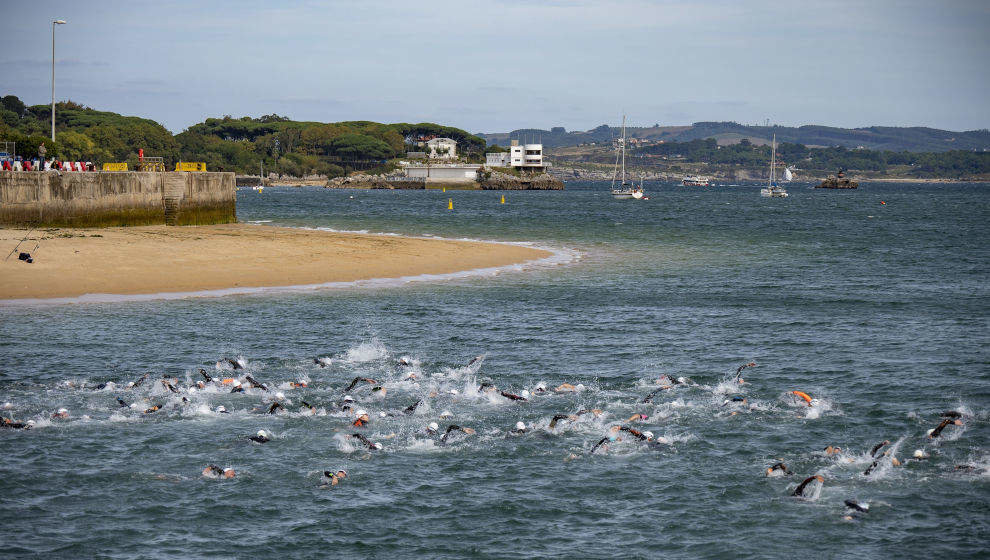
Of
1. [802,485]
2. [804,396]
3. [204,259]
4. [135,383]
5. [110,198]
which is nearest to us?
[802,485]

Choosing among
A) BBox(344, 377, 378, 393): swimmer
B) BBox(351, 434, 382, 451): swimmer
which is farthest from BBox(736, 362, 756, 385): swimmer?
BBox(351, 434, 382, 451): swimmer

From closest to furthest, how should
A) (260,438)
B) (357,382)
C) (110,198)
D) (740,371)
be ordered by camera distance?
(260,438) → (357,382) → (740,371) → (110,198)

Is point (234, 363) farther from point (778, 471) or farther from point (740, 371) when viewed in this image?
point (778, 471)

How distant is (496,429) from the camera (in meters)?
19.2

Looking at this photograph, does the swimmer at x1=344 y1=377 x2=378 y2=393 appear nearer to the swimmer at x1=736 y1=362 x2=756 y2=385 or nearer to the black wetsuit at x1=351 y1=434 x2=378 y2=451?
the black wetsuit at x1=351 y1=434 x2=378 y2=451

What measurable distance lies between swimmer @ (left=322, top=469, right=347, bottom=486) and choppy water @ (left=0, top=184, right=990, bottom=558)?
0.76 feet

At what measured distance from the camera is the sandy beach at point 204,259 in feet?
124

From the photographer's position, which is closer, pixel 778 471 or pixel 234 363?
pixel 778 471

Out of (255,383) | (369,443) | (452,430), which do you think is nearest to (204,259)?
(255,383)

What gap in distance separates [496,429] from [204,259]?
1169 inches

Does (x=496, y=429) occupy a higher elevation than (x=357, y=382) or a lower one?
lower

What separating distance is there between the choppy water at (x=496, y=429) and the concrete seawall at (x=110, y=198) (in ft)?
→ 74.9

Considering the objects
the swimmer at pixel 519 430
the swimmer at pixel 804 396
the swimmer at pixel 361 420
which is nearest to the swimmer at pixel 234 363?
the swimmer at pixel 361 420

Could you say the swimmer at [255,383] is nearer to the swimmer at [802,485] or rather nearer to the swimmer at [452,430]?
the swimmer at [452,430]
